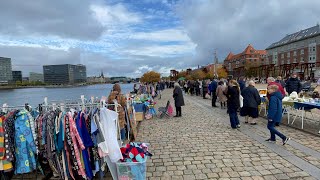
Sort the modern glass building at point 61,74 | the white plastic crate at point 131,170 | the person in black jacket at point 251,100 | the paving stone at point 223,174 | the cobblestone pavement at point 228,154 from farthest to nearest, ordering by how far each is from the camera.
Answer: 1. the modern glass building at point 61,74
2. the person in black jacket at point 251,100
3. the cobblestone pavement at point 228,154
4. the paving stone at point 223,174
5. the white plastic crate at point 131,170

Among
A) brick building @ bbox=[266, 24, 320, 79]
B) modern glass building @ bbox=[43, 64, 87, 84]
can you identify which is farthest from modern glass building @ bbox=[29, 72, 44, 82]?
brick building @ bbox=[266, 24, 320, 79]

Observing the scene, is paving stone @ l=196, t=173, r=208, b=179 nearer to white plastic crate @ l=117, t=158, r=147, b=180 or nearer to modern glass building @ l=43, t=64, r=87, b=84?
white plastic crate @ l=117, t=158, r=147, b=180

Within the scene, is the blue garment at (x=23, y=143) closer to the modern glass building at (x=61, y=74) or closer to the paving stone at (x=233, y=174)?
the paving stone at (x=233, y=174)

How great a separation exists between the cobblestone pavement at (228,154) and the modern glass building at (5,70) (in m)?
84.8

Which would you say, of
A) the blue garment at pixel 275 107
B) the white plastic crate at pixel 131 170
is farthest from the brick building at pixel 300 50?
the white plastic crate at pixel 131 170

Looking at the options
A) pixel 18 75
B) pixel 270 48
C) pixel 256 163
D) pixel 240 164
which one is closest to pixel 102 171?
pixel 240 164

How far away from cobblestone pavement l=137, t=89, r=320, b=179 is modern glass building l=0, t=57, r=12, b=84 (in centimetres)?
8483

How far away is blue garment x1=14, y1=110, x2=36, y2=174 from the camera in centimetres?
400

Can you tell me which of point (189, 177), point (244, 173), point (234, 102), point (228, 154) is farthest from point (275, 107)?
point (189, 177)

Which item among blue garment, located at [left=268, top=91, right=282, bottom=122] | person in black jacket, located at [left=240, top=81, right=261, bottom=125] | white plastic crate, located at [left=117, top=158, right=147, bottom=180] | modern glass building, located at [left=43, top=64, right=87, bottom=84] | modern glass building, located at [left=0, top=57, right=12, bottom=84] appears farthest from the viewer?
modern glass building, located at [left=43, top=64, right=87, bottom=84]

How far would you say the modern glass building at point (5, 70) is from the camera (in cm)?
7612

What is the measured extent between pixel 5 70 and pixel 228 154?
3691 inches

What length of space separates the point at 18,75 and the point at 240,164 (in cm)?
11700

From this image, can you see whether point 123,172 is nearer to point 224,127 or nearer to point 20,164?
point 20,164
